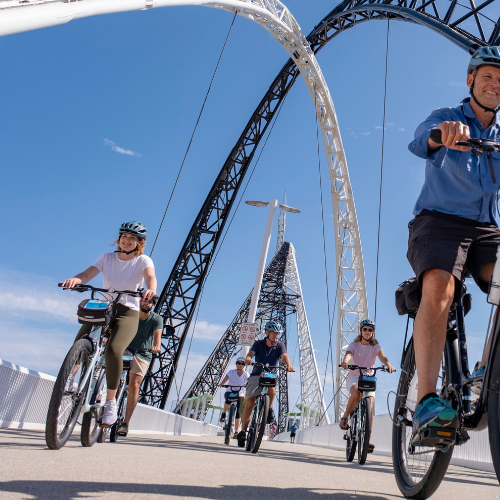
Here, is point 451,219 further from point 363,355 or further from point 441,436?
point 363,355

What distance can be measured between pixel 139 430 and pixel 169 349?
13639 mm

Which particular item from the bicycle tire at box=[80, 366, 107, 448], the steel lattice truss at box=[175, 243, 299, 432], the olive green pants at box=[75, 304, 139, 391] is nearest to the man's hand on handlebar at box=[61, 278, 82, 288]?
the olive green pants at box=[75, 304, 139, 391]

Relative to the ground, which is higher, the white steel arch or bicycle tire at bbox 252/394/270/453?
the white steel arch

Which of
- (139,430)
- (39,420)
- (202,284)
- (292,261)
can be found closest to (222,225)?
(202,284)

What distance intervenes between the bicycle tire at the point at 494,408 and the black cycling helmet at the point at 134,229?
3.18 m

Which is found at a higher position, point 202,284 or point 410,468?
point 202,284

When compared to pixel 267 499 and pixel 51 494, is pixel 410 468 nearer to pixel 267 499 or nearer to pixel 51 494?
pixel 267 499

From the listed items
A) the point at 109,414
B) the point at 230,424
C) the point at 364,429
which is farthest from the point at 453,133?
the point at 230,424

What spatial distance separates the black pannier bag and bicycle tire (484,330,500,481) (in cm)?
55

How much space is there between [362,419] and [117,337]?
3.70 meters

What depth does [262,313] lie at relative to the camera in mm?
52500

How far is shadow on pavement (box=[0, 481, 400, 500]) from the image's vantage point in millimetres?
1784

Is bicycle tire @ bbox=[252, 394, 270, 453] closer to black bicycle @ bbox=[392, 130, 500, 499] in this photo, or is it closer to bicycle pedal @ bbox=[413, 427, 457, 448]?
black bicycle @ bbox=[392, 130, 500, 499]

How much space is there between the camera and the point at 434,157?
2156 mm
